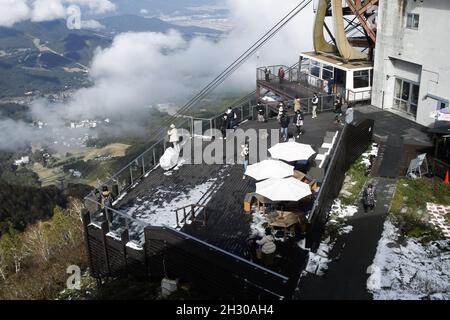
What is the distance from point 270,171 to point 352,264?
16.5 feet

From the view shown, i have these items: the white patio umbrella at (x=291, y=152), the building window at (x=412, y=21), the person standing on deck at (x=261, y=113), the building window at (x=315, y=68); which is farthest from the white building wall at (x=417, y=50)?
the white patio umbrella at (x=291, y=152)

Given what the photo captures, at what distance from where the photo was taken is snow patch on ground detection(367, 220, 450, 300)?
14.1m

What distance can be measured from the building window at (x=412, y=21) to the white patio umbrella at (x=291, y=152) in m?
12.2

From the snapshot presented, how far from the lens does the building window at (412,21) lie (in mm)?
27156

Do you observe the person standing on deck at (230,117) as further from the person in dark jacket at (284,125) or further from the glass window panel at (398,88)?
the glass window panel at (398,88)

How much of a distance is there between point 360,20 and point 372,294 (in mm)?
23575

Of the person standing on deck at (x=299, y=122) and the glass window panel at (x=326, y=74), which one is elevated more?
the glass window panel at (x=326, y=74)

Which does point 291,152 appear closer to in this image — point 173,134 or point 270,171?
point 270,171

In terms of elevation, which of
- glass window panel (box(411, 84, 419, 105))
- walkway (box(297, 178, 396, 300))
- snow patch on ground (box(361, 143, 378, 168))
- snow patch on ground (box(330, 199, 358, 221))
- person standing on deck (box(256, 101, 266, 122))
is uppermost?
glass window panel (box(411, 84, 419, 105))

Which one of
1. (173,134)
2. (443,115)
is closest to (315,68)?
(443,115)

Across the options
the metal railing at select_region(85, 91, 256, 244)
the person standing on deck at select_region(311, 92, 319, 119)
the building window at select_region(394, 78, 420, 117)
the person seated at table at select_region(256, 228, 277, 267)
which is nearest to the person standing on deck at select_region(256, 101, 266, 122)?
the metal railing at select_region(85, 91, 256, 244)

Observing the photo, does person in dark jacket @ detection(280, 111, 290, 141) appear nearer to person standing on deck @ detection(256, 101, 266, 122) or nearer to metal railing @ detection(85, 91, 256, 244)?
person standing on deck @ detection(256, 101, 266, 122)

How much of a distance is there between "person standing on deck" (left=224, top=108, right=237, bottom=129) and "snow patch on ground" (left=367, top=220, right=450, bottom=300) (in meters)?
13.0
